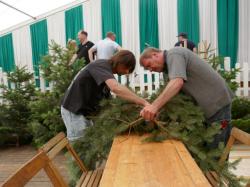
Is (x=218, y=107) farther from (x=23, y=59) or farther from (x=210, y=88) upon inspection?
(x=23, y=59)

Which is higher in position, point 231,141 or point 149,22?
point 149,22

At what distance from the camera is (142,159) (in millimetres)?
2387

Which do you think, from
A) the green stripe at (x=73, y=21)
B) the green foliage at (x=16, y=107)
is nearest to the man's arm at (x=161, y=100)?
the green foliage at (x=16, y=107)

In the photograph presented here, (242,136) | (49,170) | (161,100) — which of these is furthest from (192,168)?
(161,100)

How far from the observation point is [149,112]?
3.03 metres

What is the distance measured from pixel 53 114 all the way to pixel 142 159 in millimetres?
4384

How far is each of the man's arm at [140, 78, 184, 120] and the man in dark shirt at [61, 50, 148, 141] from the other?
14cm

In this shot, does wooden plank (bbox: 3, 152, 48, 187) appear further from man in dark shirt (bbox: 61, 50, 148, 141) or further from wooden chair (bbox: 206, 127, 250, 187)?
wooden chair (bbox: 206, 127, 250, 187)

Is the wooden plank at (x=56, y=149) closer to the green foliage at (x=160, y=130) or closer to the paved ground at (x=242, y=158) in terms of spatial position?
the green foliage at (x=160, y=130)

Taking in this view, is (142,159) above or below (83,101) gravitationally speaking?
below

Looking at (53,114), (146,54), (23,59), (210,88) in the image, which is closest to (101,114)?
(146,54)

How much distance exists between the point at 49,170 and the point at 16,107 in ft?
18.2

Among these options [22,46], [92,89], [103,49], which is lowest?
[92,89]

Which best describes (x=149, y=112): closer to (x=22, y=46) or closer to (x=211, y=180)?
(x=211, y=180)
